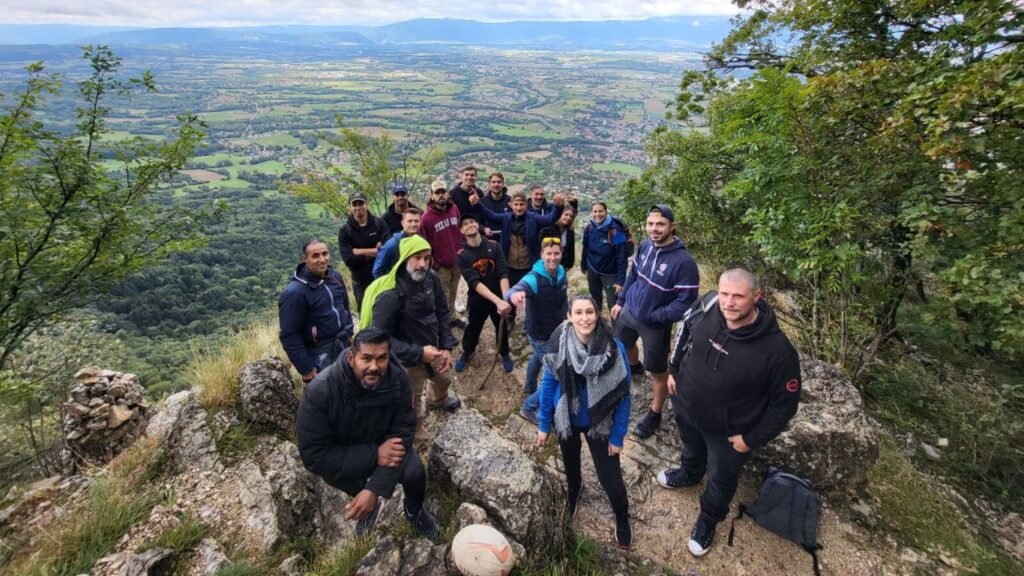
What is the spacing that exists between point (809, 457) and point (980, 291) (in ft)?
5.62

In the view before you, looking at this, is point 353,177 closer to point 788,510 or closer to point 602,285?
point 602,285

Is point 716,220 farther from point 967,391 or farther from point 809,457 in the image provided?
point 809,457

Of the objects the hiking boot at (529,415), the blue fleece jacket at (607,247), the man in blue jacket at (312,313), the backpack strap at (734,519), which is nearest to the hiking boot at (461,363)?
the hiking boot at (529,415)

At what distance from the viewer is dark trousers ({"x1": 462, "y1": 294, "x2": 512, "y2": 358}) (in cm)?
Result: 509

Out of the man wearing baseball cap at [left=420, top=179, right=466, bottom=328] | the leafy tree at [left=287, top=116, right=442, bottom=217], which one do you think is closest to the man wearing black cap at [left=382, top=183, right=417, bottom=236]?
the man wearing baseball cap at [left=420, top=179, right=466, bottom=328]

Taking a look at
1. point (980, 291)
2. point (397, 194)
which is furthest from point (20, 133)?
point (980, 291)

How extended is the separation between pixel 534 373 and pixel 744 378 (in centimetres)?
236

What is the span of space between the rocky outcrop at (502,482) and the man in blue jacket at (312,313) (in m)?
1.39

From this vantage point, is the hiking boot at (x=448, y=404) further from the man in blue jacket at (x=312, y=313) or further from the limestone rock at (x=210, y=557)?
the limestone rock at (x=210, y=557)

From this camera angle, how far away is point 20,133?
458cm

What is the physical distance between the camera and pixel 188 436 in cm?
414

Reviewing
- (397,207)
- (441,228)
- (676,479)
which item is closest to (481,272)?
(441,228)

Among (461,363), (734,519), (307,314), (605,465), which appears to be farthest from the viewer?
(461,363)

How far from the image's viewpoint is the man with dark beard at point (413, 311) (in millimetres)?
3557
